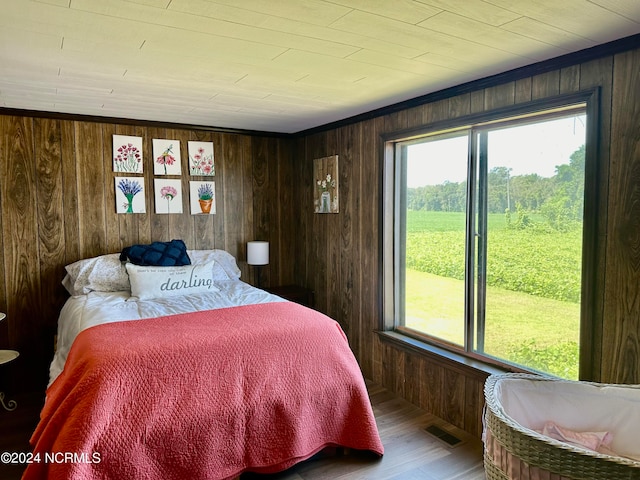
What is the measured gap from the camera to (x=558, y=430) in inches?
68.5

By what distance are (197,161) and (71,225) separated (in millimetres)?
1180

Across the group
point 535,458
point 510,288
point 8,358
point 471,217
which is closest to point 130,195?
point 8,358

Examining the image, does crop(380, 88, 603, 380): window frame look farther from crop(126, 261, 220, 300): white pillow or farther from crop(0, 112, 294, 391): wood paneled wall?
crop(0, 112, 294, 391): wood paneled wall

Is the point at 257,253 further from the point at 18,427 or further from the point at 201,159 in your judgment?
the point at 18,427

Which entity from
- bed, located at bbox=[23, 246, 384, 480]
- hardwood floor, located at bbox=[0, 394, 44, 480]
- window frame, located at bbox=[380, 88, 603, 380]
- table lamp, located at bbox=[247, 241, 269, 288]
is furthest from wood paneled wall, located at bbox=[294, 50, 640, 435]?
hardwood floor, located at bbox=[0, 394, 44, 480]

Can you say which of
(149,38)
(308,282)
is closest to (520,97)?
(149,38)

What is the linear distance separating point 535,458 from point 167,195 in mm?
3434

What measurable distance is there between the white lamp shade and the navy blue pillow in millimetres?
626

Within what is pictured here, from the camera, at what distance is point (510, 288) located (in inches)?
104

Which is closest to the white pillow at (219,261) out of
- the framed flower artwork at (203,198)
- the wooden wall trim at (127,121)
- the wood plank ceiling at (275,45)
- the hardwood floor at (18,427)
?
the framed flower artwork at (203,198)

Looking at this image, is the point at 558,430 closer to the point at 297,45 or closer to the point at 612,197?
the point at 612,197

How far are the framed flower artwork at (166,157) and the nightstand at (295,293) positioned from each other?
1.43 meters

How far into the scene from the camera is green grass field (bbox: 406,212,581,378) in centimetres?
235

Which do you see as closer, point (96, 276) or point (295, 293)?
point (96, 276)
